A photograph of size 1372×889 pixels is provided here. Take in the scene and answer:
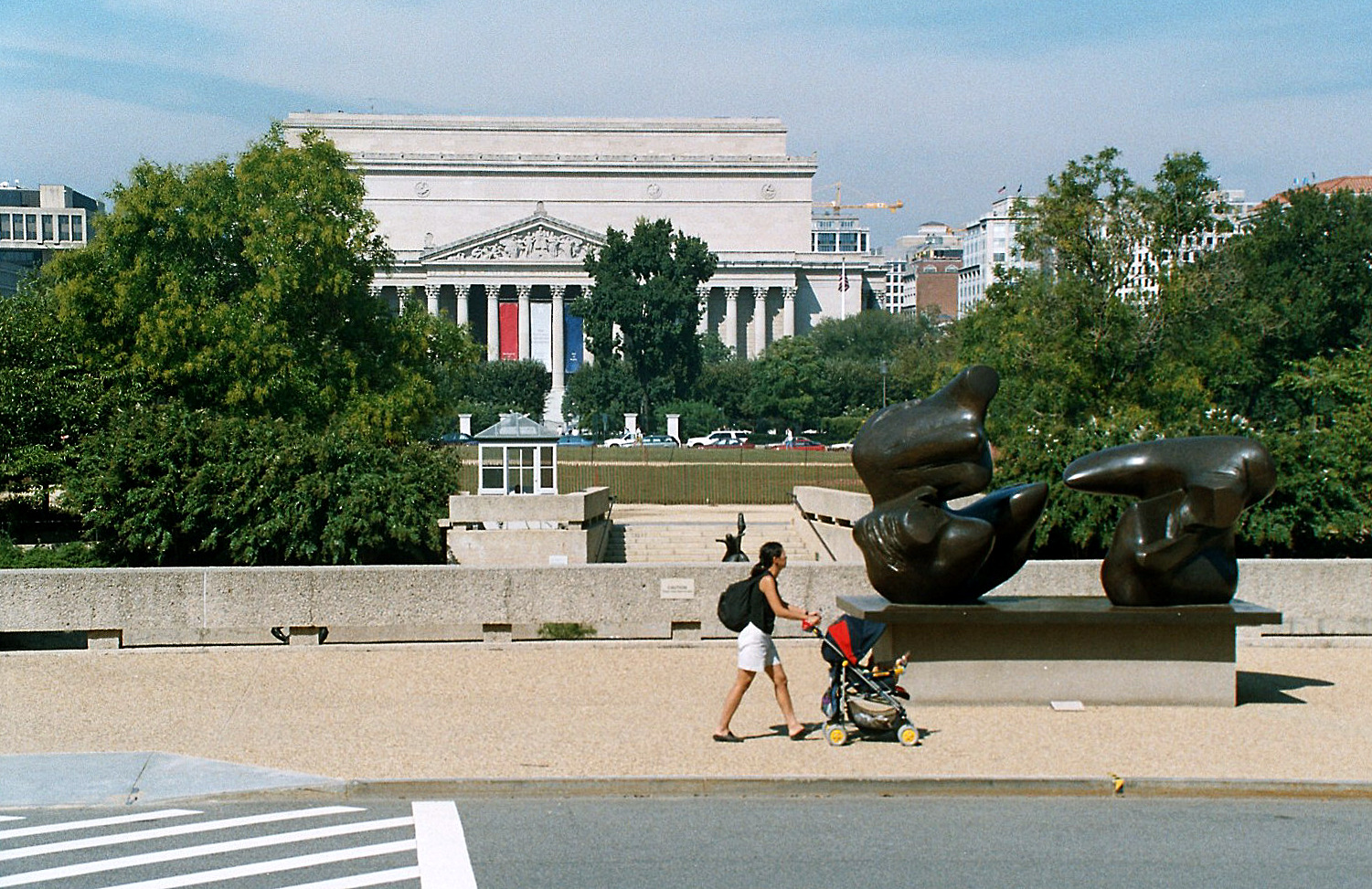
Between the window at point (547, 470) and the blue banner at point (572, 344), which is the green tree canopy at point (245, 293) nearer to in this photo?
the window at point (547, 470)

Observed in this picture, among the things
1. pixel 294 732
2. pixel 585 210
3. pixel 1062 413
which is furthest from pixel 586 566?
pixel 585 210

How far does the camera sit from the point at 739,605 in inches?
472

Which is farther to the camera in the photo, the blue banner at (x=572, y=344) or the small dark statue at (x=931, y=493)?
the blue banner at (x=572, y=344)

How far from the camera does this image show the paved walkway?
11195mm

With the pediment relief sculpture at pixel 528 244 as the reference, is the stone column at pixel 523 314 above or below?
below

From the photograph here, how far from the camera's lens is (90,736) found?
12.4m

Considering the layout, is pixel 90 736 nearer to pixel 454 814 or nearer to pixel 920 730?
pixel 454 814

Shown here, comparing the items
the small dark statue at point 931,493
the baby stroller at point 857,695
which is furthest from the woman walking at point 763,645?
the small dark statue at point 931,493

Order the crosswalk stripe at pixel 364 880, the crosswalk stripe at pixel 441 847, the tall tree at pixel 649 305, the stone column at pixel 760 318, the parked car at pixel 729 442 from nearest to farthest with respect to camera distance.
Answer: the crosswalk stripe at pixel 364 880
the crosswalk stripe at pixel 441 847
the parked car at pixel 729 442
the tall tree at pixel 649 305
the stone column at pixel 760 318

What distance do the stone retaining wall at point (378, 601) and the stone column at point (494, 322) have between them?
104137mm

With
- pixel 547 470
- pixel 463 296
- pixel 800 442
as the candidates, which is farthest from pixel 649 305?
pixel 547 470

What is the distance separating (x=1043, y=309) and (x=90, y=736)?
80.4 feet

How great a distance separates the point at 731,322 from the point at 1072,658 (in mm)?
116034

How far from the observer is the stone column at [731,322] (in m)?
128
